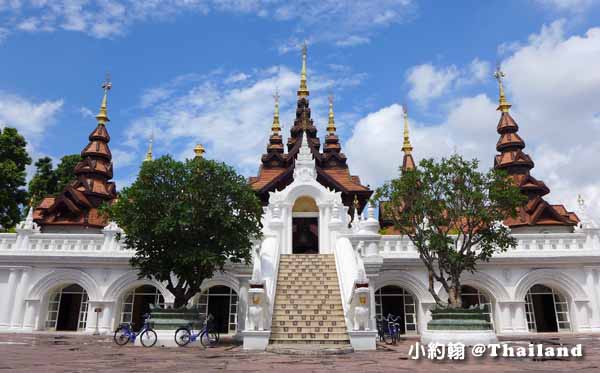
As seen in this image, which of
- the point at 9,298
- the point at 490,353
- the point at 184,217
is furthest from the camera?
the point at 9,298

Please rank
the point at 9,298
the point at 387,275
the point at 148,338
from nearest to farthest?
the point at 148,338
the point at 9,298
the point at 387,275

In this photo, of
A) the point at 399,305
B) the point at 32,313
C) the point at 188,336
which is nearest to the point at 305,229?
the point at 399,305

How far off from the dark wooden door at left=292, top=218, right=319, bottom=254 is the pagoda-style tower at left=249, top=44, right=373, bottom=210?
3.13 meters

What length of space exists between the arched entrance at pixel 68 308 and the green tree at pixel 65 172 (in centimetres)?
1958

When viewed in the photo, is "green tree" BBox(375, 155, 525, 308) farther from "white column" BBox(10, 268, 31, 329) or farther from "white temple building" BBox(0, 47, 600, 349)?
"white column" BBox(10, 268, 31, 329)

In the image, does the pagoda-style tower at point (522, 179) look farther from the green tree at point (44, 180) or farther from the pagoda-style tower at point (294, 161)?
the green tree at point (44, 180)

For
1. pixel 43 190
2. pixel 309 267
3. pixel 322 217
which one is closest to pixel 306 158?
pixel 322 217

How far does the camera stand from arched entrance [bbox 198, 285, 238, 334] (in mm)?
20641

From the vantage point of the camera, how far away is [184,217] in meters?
14.4

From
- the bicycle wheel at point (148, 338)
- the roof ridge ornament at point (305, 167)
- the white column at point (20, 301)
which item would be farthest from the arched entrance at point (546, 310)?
the white column at point (20, 301)

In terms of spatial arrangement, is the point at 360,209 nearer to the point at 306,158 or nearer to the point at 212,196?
the point at 306,158

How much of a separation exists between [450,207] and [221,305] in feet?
40.3

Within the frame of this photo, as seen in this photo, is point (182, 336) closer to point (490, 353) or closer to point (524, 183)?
point (490, 353)

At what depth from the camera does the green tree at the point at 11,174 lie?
28484 millimetres
